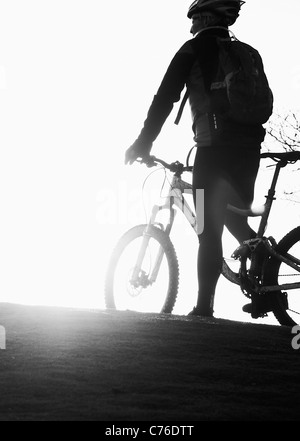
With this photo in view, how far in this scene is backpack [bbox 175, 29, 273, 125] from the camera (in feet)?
22.4

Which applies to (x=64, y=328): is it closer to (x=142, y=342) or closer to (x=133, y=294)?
(x=142, y=342)

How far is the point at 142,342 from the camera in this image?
6.10 metres

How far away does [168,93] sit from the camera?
710cm

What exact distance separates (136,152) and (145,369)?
2.48 m

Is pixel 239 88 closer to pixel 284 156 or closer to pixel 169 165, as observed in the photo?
pixel 284 156

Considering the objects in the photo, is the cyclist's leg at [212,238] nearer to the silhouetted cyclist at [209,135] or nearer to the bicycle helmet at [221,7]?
the silhouetted cyclist at [209,135]

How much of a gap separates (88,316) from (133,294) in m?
1.31

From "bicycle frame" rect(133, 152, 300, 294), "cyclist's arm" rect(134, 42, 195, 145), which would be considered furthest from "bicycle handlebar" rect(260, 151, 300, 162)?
"cyclist's arm" rect(134, 42, 195, 145)

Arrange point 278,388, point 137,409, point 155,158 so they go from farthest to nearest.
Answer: point 155,158 < point 278,388 < point 137,409

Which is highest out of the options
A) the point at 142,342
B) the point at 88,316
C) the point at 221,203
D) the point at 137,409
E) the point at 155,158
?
the point at 155,158

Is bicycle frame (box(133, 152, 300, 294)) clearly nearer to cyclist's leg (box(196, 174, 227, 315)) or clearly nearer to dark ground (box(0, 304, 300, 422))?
cyclist's leg (box(196, 174, 227, 315))

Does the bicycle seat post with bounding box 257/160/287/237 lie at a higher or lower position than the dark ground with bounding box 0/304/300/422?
higher

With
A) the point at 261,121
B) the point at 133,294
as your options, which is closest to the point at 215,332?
the point at 261,121

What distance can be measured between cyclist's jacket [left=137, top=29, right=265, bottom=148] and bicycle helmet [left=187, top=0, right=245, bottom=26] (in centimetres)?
12
